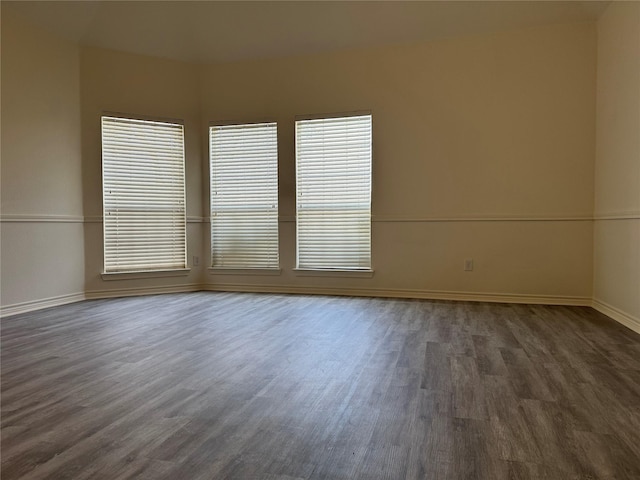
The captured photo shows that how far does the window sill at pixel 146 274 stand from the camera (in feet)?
16.4

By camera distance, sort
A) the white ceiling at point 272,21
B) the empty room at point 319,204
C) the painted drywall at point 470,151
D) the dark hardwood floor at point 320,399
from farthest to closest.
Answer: the painted drywall at point 470,151
the white ceiling at point 272,21
the empty room at point 319,204
the dark hardwood floor at point 320,399

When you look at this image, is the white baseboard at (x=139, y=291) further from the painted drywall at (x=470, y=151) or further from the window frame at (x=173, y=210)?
the painted drywall at (x=470, y=151)

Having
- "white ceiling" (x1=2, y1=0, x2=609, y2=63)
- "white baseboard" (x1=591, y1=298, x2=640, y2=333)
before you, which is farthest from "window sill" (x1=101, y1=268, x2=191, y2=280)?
"white baseboard" (x1=591, y1=298, x2=640, y2=333)

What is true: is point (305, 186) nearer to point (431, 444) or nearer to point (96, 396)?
point (96, 396)

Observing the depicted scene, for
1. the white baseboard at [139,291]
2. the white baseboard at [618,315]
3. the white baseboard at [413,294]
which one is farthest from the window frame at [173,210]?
the white baseboard at [618,315]

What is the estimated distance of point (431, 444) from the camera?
1645 millimetres

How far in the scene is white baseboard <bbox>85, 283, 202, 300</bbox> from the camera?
4.94m

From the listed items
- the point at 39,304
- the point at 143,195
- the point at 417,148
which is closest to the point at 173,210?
the point at 143,195

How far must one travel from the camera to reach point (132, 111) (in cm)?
507

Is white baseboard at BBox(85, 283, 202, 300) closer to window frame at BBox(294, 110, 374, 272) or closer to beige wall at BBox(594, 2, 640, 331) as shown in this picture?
window frame at BBox(294, 110, 374, 272)

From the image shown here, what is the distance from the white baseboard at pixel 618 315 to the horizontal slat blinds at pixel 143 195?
4.51 meters

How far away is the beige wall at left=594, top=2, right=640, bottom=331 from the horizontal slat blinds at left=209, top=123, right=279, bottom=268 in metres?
3.39

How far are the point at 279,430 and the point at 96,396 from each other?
98 cm

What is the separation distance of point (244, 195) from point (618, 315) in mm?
4009
